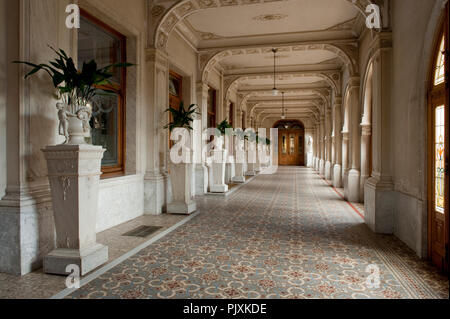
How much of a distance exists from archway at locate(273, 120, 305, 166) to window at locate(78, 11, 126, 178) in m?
24.0

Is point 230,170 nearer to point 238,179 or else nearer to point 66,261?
point 238,179

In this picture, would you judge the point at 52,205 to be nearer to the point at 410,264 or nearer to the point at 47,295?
the point at 47,295

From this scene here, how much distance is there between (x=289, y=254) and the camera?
402 cm

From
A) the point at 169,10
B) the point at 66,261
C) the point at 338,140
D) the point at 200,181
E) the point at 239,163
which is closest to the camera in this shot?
the point at 66,261

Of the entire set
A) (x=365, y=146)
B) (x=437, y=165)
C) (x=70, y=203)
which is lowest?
(x=70, y=203)

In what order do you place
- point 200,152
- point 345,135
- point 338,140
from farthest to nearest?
point 338,140 < point 345,135 < point 200,152

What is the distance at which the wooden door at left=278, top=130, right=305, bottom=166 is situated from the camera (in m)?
29.1

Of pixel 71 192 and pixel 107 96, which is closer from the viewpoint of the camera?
Result: pixel 71 192

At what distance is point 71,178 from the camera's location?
3.27m

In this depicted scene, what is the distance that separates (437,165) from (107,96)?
5.18 meters

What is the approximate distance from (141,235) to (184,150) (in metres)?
2.14

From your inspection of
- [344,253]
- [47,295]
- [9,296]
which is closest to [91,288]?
[47,295]

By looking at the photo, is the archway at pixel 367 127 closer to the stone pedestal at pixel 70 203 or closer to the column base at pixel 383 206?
the column base at pixel 383 206

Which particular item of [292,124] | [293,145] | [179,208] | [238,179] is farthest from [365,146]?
[292,124]
